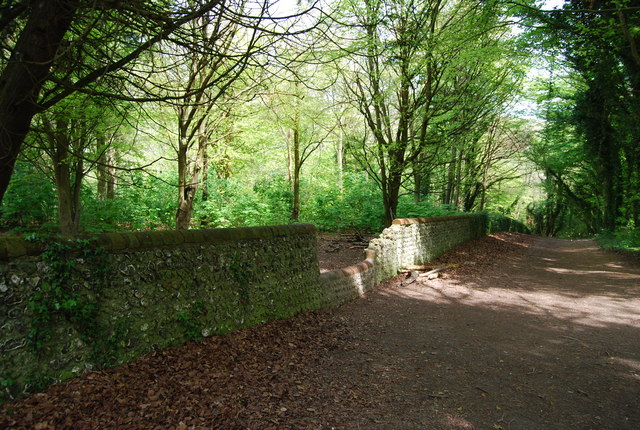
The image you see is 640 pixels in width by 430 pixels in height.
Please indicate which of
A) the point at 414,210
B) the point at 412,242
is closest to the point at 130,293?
the point at 412,242

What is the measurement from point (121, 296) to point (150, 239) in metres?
0.63

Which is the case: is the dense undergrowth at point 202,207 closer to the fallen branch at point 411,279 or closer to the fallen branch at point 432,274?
the fallen branch at point 432,274

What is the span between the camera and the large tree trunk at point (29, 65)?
233 cm

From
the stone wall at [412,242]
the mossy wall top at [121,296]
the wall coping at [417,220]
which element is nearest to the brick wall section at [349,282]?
the stone wall at [412,242]

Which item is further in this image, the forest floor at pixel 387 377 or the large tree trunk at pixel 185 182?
the large tree trunk at pixel 185 182

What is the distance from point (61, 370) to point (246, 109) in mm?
9541

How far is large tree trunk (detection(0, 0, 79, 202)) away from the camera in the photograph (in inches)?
91.7

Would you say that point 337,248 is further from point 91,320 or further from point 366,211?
point 91,320

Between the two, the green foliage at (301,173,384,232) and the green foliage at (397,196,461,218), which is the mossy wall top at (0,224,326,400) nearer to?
the green foliage at (397,196,461,218)

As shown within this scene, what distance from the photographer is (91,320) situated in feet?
10.2

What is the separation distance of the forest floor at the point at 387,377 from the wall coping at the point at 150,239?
3.66 ft

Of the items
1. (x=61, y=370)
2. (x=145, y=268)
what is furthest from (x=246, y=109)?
(x=61, y=370)

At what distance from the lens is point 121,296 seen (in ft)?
11.0

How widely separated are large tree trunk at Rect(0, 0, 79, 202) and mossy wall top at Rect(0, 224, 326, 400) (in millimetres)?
901
